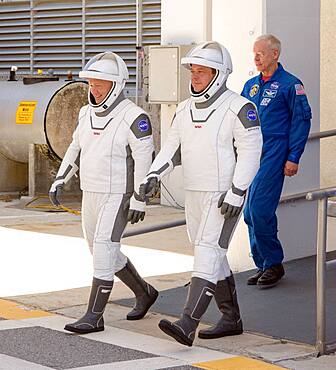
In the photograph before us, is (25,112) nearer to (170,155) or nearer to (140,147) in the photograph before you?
(140,147)

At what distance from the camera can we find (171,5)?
14336 mm

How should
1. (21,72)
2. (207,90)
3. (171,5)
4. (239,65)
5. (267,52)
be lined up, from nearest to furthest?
(207,90), (267,52), (239,65), (171,5), (21,72)

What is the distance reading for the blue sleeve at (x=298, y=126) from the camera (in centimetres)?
857

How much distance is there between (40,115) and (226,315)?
7.94m

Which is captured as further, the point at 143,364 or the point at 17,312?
the point at 17,312

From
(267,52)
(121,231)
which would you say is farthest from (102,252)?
(267,52)

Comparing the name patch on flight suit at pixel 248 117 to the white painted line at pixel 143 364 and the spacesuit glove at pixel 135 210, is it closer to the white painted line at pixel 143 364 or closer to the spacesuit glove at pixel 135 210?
the spacesuit glove at pixel 135 210

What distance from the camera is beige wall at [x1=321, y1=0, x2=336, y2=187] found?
1351 cm

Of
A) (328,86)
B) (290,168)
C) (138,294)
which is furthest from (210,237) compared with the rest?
(328,86)

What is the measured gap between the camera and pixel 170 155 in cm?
748

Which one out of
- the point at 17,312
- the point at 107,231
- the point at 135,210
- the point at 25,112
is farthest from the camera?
the point at 25,112

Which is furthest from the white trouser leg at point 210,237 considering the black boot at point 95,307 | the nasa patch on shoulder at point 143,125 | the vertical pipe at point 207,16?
the vertical pipe at point 207,16

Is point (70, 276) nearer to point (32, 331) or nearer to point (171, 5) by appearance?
point (32, 331)

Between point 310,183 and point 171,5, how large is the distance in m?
5.03
